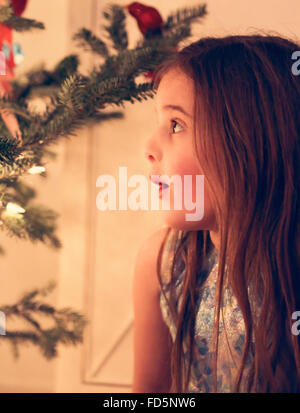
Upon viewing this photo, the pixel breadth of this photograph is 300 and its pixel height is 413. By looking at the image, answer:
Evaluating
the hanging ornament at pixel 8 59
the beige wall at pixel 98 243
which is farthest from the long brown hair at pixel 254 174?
the beige wall at pixel 98 243

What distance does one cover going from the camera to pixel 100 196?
1.38m

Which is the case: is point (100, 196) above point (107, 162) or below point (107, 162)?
below

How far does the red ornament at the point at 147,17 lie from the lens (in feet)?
3.01

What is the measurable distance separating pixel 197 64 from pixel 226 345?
51cm

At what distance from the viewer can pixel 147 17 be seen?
36.2 inches

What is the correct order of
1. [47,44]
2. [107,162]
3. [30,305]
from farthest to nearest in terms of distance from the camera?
1. [47,44]
2. [107,162]
3. [30,305]

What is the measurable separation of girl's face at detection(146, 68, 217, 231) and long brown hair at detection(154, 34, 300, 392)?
0.02 m

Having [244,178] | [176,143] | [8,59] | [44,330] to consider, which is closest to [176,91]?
[176,143]

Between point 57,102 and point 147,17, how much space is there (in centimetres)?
27

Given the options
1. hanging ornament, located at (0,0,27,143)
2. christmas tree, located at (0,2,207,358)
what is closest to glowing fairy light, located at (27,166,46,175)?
christmas tree, located at (0,2,207,358)

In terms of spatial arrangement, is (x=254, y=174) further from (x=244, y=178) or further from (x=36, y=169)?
(x=36, y=169)

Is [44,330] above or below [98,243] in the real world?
below
